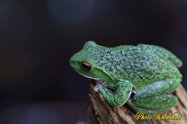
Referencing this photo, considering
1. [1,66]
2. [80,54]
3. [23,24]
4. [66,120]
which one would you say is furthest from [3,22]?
[80,54]

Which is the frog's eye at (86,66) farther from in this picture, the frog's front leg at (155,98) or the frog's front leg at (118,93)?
the frog's front leg at (155,98)

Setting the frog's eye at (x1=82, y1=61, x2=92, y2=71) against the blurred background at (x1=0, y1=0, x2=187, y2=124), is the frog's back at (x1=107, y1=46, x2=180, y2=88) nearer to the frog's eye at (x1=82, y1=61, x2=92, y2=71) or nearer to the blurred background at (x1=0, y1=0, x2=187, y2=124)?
the frog's eye at (x1=82, y1=61, x2=92, y2=71)

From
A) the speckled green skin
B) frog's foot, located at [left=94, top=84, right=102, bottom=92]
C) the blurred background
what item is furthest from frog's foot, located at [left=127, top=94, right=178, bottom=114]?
the blurred background

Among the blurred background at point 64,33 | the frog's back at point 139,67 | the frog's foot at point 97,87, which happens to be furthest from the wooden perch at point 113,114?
the blurred background at point 64,33

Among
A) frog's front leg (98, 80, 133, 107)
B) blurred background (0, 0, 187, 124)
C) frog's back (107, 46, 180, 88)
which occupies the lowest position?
blurred background (0, 0, 187, 124)

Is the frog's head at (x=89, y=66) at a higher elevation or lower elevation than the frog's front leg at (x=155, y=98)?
higher

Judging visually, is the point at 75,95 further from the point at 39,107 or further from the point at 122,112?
the point at 122,112
